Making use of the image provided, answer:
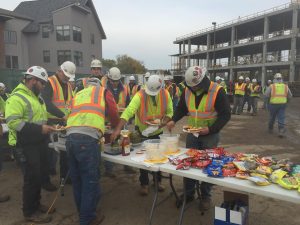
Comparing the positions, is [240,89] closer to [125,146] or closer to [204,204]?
[204,204]

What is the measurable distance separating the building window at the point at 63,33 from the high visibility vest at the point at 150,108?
27446mm

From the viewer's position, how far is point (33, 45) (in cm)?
3069

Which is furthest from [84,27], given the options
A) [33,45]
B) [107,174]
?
[107,174]

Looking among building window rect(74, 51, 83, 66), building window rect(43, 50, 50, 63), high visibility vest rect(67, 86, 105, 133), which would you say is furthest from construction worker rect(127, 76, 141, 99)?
building window rect(43, 50, 50, 63)

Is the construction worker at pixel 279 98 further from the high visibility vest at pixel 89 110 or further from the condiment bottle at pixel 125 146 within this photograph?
the high visibility vest at pixel 89 110

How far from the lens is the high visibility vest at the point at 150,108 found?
4.31 m

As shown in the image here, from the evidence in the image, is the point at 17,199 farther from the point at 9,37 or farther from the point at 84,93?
the point at 9,37

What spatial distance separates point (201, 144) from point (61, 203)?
234 cm

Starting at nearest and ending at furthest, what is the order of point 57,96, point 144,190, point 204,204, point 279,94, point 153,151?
point 153,151, point 204,204, point 144,190, point 57,96, point 279,94

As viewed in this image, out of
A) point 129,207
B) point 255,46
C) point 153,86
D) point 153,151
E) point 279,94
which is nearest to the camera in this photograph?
point 153,151

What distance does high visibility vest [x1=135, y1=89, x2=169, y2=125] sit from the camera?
4309 millimetres

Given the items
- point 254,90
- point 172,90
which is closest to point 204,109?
point 172,90

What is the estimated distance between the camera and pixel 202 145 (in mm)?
4059

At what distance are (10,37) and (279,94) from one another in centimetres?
2750
